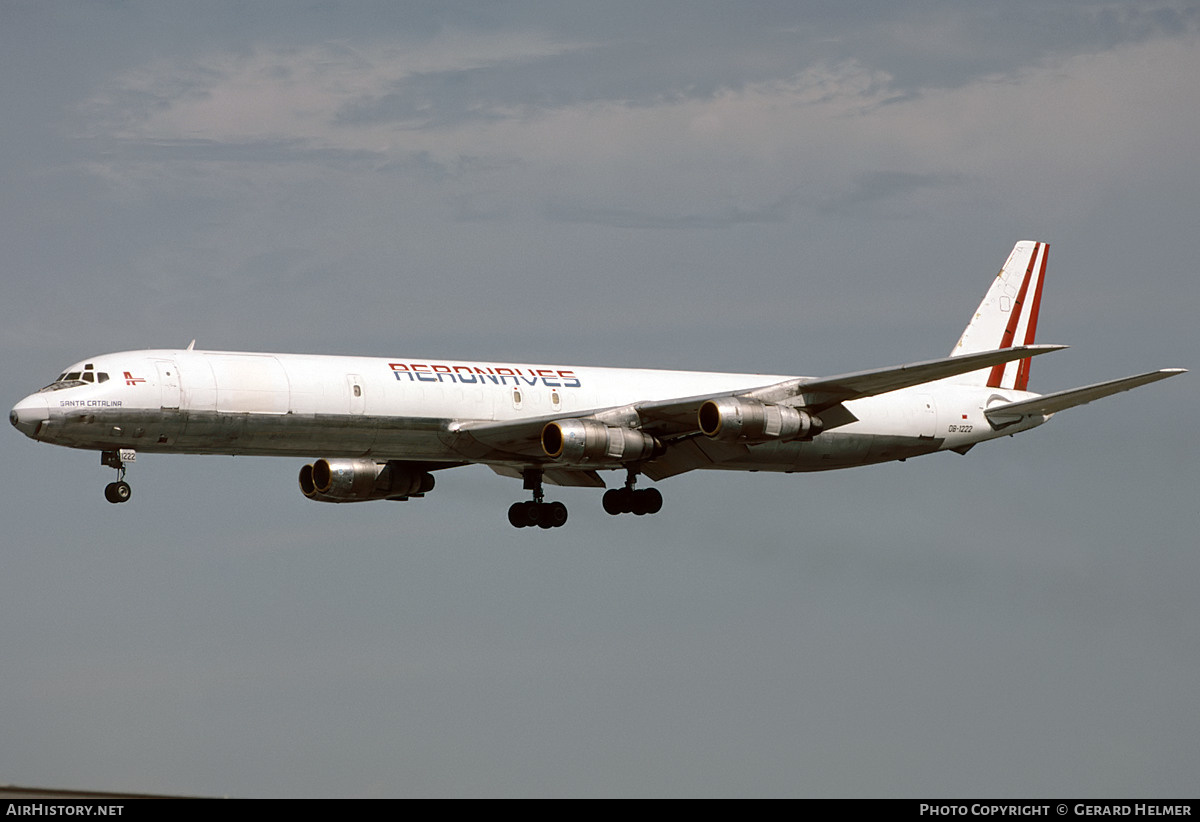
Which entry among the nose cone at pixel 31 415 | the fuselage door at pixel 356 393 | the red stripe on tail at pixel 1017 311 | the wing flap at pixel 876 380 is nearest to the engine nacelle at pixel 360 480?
the fuselage door at pixel 356 393

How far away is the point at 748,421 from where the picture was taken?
53406 mm

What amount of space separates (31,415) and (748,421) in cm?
2019

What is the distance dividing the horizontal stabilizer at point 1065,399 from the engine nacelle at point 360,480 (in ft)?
65.1

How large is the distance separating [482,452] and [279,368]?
22.4 ft

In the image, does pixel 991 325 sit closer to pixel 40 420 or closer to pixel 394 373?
pixel 394 373

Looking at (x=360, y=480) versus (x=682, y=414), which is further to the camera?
(x=360, y=480)

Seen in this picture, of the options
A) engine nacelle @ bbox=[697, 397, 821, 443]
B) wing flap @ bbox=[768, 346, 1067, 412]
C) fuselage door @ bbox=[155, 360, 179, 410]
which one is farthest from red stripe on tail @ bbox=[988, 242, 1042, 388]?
fuselage door @ bbox=[155, 360, 179, 410]

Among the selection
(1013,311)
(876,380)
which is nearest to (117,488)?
(876,380)

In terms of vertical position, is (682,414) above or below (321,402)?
above

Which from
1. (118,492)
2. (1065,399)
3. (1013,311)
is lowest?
(118,492)

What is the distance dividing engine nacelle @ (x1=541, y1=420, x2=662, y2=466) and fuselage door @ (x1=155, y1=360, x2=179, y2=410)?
1070 centimetres

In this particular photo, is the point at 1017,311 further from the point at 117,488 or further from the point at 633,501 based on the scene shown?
the point at 117,488

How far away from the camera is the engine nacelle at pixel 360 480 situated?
59.3m

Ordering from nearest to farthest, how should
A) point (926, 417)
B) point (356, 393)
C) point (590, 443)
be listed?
point (356, 393)
point (590, 443)
point (926, 417)
